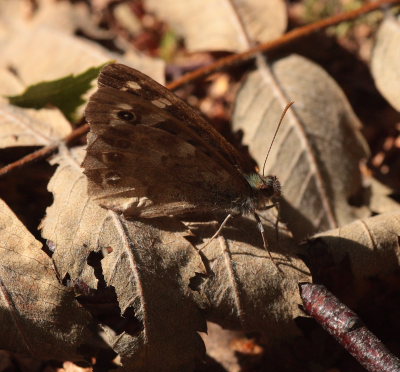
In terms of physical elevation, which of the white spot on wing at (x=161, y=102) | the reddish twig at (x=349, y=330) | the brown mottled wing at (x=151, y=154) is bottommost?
the reddish twig at (x=349, y=330)

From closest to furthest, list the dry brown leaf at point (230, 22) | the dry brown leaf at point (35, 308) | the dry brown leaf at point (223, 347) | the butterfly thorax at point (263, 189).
→ the dry brown leaf at point (35, 308), the butterfly thorax at point (263, 189), the dry brown leaf at point (223, 347), the dry brown leaf at point (230, 22)

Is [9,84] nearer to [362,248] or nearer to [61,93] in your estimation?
[61,93]

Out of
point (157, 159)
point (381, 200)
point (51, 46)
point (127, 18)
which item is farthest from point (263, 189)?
point (127, 18)

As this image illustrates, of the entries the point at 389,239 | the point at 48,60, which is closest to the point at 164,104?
the point at 389,239

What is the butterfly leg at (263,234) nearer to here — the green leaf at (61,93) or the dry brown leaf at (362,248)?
the dry brown leaf at (362,248)

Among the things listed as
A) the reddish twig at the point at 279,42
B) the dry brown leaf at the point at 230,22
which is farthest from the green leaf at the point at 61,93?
the dry brown leaf at the point at 230,22

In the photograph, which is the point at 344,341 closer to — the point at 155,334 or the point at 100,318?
the point at 155,334

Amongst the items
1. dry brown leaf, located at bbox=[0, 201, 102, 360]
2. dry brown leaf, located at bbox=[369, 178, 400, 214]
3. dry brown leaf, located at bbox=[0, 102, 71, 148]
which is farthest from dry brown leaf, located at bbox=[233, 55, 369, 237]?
dry brown leaf, located at bbox=[0, 201, 102, 360]
